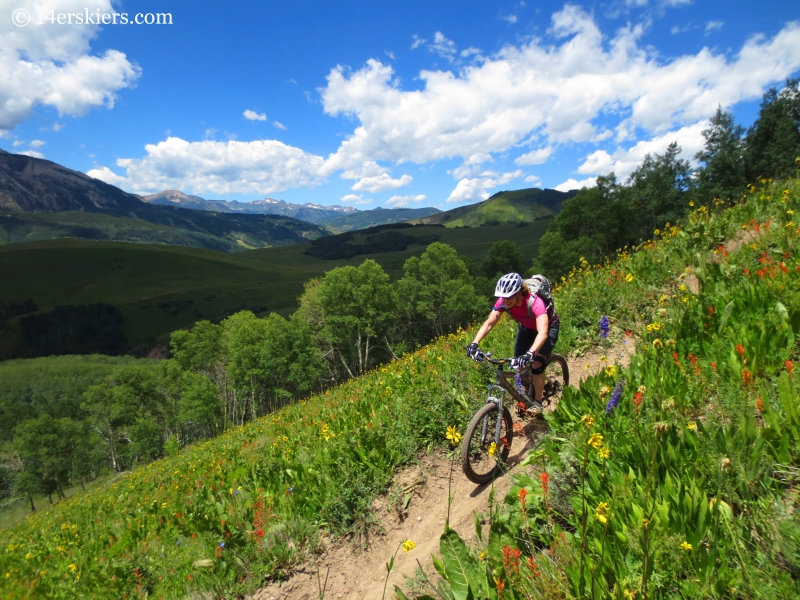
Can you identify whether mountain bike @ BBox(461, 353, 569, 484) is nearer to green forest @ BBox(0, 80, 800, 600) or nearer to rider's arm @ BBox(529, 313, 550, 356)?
rider's arm @ BBox(529, 313, 550, 356)

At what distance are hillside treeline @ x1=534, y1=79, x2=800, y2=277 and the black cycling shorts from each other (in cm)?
3192

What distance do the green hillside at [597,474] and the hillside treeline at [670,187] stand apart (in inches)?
1187

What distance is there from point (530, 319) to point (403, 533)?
3404 mm

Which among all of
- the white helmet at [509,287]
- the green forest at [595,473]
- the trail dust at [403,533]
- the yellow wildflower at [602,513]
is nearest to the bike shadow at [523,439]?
the trail dust at [403,533]

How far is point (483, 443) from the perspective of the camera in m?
5.14

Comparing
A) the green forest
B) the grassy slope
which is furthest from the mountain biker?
the grassy slope

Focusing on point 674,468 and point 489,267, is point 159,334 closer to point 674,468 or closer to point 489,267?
point 489,267

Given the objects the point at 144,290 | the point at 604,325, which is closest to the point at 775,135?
the point at 604,325

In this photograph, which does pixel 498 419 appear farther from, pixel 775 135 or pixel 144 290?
pixel 144 290

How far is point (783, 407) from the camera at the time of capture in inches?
121

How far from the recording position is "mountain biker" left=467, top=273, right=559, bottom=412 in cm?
534

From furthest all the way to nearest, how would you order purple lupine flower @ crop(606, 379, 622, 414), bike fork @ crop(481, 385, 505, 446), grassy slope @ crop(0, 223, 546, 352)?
grassy slope @ crop(0, 223, 546, 352) < bike fork @ crop(481, 385, 505, 446) < purple lupine flower @ crop(606, 379, 622, 414)

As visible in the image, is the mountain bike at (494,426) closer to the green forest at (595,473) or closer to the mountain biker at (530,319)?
the mountain biker at (530,319)

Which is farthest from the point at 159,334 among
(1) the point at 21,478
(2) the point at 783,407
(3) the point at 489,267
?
(2) the point at 783,407
